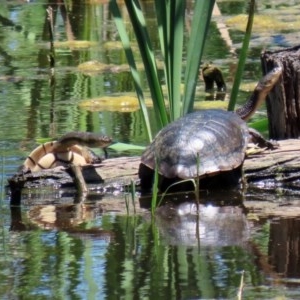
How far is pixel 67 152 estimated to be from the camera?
5797 millimetres

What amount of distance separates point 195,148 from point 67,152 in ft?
2.35

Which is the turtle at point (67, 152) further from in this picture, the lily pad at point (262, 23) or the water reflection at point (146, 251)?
the lily pad at point (262, 23)

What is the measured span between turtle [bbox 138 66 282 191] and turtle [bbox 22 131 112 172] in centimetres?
29

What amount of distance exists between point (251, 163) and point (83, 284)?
6.62ft

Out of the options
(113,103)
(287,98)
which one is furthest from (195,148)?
(113,103)

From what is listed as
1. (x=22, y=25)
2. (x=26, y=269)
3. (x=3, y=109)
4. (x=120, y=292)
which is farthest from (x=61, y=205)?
(x=22, y=25)

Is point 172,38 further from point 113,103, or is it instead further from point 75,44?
point 75,44

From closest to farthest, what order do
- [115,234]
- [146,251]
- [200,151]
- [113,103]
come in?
[146,251], [115,234], [200,151], [113,103]

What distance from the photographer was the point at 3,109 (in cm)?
779

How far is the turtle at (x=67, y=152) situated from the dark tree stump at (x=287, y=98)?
3.34ft

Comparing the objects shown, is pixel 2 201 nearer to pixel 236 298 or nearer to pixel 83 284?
pixel 83 284

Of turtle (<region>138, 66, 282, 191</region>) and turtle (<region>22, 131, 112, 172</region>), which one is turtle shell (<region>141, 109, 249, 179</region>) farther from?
turtle (<region>22, 131, 112, 172</region>)

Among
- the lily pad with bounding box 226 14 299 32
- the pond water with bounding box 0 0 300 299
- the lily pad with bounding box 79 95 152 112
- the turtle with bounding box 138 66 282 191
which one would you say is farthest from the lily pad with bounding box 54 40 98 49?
the turtle with bounding box 138 66 282 191

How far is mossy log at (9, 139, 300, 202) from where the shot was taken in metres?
5.48
